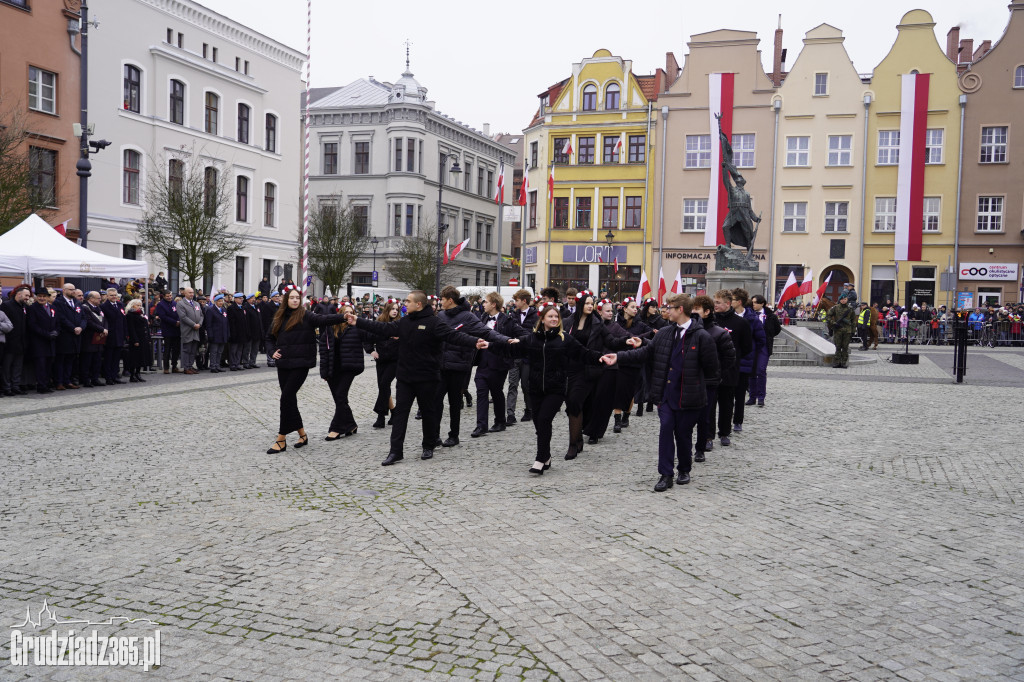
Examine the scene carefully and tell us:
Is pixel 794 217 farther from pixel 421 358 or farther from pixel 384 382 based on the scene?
pixel 421 358

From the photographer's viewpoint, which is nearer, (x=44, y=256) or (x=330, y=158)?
(x=44, y=256)

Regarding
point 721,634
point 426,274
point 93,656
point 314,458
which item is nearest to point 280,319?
point 314,458

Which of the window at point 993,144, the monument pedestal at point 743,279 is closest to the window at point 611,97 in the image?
the window at point 993,144

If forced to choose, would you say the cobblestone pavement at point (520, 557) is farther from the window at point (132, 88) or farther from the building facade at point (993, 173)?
the building facade at point (993, 173)

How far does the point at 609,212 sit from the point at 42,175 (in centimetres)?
3114

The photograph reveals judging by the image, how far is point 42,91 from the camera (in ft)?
106

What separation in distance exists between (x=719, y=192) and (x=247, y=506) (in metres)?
44.6

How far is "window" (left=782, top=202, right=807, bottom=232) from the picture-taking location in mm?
48031

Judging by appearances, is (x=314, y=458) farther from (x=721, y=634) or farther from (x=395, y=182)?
(x=395, y=182)

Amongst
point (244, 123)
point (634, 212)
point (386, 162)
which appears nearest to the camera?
point (244, 123)

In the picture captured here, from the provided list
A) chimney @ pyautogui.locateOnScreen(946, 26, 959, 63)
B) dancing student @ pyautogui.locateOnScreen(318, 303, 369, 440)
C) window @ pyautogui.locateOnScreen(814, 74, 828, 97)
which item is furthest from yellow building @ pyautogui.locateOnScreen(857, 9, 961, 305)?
dancing student @ pyautogui.locateOnScreen(318, 303, 369, 440)

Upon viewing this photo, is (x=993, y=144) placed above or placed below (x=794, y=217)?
above

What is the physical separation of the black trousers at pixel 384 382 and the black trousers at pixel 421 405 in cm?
186

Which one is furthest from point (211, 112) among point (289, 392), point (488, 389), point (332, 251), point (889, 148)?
point (889, 148)
